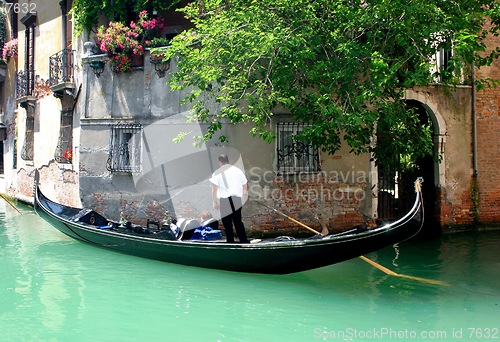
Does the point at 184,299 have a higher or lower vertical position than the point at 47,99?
lower

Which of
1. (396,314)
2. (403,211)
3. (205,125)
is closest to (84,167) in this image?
(205,125)

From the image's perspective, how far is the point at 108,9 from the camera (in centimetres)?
859

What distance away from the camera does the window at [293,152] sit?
25.2 ft

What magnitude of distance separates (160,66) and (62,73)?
2.67 metres

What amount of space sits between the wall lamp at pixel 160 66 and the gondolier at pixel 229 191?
2.57 meters

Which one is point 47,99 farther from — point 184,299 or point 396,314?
point 396,314

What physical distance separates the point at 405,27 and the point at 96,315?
416 cm

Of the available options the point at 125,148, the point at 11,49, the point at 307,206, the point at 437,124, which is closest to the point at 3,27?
the point at 11,49

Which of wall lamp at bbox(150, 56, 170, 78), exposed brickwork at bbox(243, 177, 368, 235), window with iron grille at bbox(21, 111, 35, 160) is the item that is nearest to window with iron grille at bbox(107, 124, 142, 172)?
wall lamp at bbox(150, 56, 170, 78)

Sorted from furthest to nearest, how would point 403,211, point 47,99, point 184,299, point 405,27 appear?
point 47,99 < point 403,211 < point 405,27 < point 184,299

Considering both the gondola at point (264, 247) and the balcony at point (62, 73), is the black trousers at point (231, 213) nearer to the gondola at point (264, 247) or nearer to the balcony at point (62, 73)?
the gondola at point (264, 247)

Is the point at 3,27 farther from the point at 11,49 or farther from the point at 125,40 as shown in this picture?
the point at 125,40

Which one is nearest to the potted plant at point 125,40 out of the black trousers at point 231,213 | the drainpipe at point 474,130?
the black trousers at point 231,213

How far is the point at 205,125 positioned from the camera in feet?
25.3
